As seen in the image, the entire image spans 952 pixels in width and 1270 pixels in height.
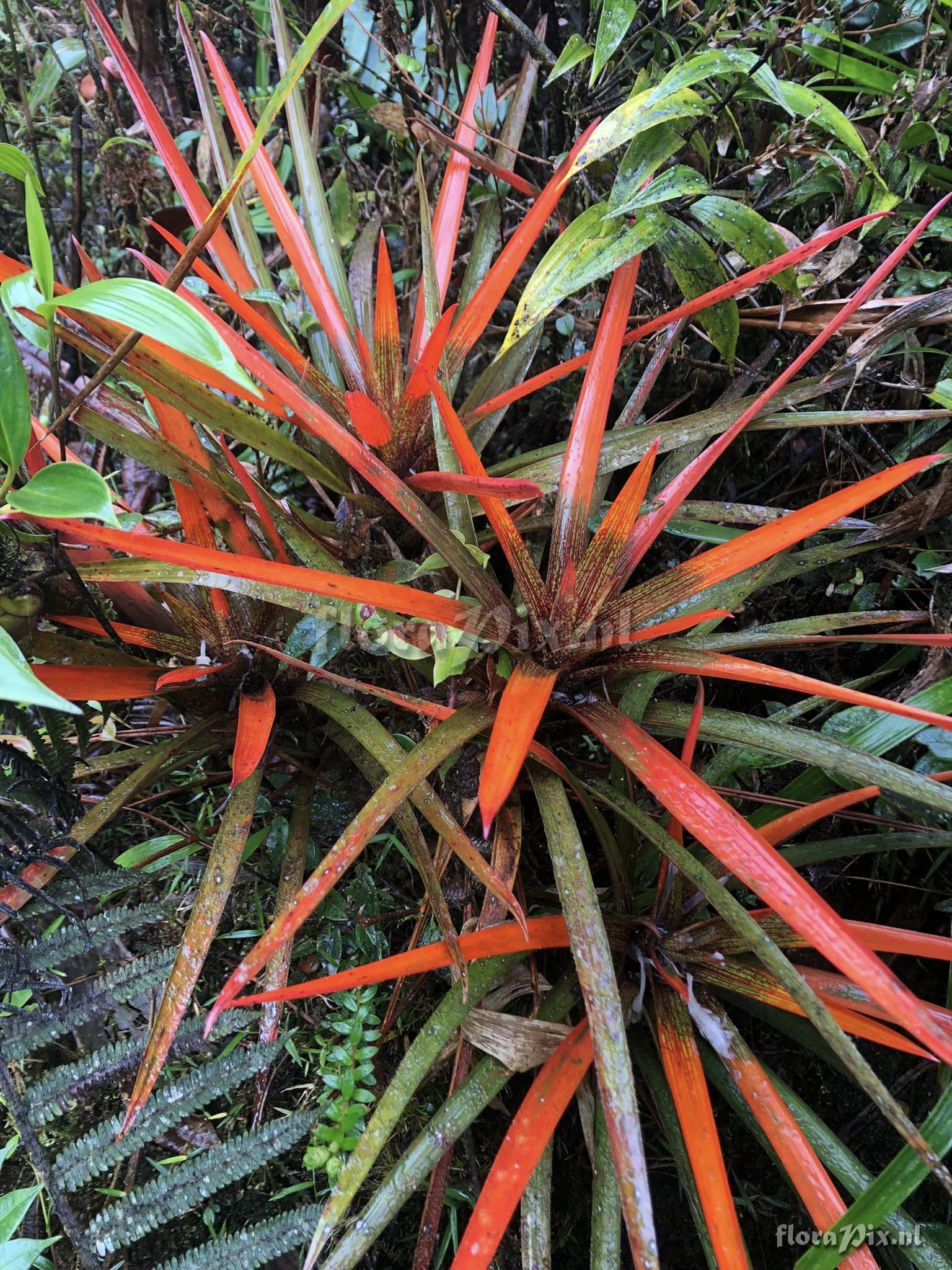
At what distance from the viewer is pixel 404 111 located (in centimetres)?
130

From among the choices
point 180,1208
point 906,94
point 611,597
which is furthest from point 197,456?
point 906,94

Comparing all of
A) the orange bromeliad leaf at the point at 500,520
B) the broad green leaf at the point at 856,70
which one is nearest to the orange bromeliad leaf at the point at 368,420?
the orange bromeliad leaf at the point at 500,520

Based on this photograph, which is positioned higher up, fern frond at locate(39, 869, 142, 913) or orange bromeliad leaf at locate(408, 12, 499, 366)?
orange bromeliad leaf at locate(408, 12, 499, 366)

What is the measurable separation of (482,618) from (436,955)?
1.16ft

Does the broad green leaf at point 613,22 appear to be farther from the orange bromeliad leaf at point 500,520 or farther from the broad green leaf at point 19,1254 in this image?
the broad green leaf at point 19,1254

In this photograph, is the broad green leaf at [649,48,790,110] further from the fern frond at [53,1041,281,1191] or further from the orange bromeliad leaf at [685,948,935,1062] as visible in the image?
the fern frond at [53,1041,281,1191]

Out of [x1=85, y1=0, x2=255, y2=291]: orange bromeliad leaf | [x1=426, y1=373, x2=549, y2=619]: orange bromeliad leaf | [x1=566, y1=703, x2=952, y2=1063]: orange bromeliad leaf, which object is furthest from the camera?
[x1=85, y1=0, x2=255, y2=291]: orange bromeliad leaf

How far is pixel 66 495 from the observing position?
0.61m

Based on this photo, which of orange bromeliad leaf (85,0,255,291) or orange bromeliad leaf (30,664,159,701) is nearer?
orange bromeliad leaf (30,664,159,701)

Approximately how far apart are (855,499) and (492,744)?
45cm

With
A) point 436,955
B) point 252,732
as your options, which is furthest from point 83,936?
point 436,955

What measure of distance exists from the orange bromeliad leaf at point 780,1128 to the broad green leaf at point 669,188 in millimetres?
901

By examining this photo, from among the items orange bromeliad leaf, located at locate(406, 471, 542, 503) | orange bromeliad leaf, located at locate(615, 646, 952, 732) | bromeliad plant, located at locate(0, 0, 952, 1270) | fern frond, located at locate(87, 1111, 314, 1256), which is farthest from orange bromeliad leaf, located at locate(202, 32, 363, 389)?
fern frond, located at locate(87, 1111, 314, 1256)

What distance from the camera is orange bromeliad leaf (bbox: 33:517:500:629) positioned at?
0.71 m
